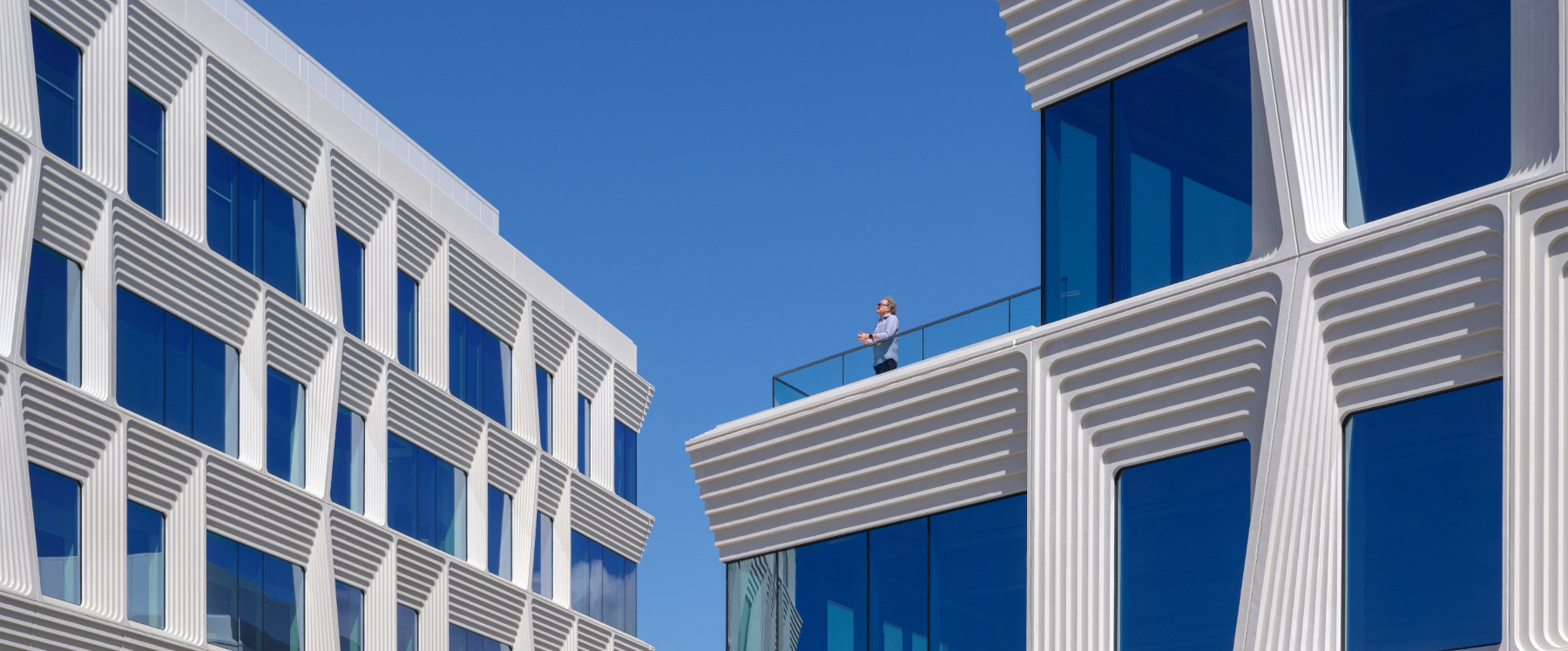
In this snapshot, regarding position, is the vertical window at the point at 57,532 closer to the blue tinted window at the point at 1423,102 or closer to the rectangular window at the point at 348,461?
the rectangular window at the point at 348,461

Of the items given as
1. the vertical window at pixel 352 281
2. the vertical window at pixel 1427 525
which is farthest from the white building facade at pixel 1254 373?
the vertical window at pixel 352 281

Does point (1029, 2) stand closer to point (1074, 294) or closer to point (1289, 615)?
Result: point (1074, 294)

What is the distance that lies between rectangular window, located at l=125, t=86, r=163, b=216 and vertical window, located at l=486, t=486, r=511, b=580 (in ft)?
44.6

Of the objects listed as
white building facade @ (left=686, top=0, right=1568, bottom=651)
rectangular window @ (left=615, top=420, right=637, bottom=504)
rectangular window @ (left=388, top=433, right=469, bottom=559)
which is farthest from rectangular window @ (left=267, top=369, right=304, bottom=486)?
white building facade @ (left=686, top=0, right=1568, bottom=651)

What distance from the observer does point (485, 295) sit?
145 ft

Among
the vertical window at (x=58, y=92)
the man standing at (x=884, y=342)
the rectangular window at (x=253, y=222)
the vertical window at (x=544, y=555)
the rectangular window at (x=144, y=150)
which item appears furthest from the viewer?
the vertical window at (x=544, y=555)

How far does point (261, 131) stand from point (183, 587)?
9248mm

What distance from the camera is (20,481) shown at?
2733 cm

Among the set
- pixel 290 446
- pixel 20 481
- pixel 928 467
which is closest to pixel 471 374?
pixel 290 446

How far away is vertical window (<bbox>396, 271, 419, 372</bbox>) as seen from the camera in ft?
133

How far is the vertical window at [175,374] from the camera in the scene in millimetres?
30641

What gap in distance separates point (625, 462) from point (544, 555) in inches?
253

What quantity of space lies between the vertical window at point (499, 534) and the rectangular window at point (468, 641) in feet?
5.46

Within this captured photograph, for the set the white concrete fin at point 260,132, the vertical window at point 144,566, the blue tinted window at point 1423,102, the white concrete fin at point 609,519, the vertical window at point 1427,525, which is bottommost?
the vertical window at point 1427,525
